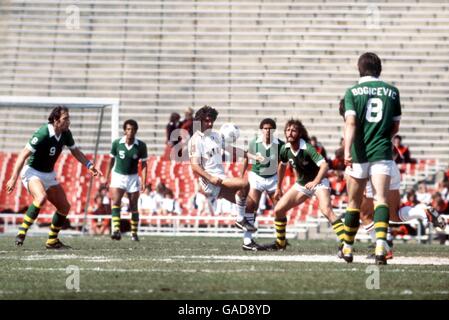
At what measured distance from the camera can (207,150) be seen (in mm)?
15203

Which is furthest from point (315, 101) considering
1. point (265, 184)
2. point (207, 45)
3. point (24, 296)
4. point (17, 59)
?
point (24, 296)

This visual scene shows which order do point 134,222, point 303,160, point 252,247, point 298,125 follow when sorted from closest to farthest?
point 298,125 → point 303,160 → point 252,247 → point 134,222

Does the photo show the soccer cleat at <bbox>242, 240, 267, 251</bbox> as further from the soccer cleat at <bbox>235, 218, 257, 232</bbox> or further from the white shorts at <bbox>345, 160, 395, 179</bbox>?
the white shorts at <bbox>345, 160, 395, 179</bbox>

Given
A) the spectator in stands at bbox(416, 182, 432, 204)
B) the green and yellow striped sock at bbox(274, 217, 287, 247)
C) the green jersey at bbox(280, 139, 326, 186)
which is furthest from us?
the spectator in stands at bbox(416, 182, 432, 204)

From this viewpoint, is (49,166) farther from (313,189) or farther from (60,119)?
(313,189)

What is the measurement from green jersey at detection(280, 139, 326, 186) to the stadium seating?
1399 cm

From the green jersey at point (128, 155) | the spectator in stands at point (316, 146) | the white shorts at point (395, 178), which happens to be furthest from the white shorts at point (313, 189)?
the spectator in stands at point (316, 146)

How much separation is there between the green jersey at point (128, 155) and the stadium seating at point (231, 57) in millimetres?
9487

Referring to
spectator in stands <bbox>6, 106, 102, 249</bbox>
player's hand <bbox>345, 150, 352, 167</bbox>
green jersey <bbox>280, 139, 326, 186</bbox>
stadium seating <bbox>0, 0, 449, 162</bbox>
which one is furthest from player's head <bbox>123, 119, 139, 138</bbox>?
stadium seating <bbox>0, 0, 449, 162</bbox>

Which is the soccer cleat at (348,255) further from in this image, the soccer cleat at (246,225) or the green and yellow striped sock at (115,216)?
the green and yellow striped sock at (115,216)

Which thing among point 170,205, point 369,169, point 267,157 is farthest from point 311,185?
point 170,205

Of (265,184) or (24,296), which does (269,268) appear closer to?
(24,296)

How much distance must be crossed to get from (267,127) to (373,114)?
5.25 metres

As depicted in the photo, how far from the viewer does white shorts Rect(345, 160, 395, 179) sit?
11.3 m
